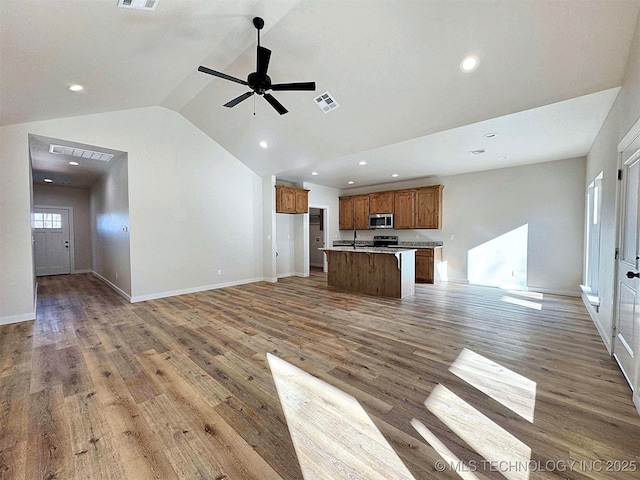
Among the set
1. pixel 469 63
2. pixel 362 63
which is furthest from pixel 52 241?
pixel 469 63

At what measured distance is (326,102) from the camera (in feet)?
12.8

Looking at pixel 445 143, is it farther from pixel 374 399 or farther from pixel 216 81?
pixel 374 399

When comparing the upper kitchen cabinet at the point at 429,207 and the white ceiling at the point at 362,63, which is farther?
the upper kitchen cabinet at the point at 429,207

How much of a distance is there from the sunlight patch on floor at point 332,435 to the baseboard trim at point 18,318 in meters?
4.33

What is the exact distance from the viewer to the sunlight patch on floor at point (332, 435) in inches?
56.7

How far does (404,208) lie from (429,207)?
2.15 ft

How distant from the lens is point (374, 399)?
2.06 metres

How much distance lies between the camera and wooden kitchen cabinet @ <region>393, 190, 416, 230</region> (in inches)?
284

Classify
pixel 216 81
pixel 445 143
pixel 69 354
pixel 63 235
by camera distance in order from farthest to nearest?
1. pixel 63 235
2. pixel 445 143
3. pixel 216 81
4. pixel 69 354

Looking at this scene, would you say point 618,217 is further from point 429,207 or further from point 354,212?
point 354,212

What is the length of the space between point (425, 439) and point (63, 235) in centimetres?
1106

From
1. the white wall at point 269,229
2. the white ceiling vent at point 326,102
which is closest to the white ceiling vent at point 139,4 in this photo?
the white ceiling vent at point 326,102

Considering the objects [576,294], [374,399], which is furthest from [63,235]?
[576,294]

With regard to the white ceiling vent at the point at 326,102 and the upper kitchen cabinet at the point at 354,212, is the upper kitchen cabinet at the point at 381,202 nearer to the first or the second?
the upper kitchen cabinet at the point at 354,212
